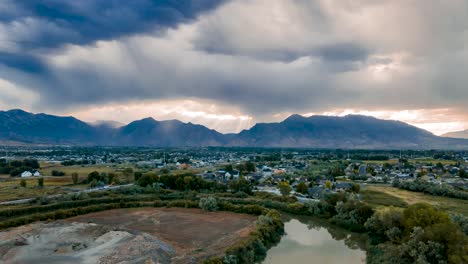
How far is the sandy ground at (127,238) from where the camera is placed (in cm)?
2661

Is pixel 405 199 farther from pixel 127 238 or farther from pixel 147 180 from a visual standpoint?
pixel 147 180

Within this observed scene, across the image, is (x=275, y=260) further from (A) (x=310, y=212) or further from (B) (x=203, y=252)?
(A) (x=310, y=212)

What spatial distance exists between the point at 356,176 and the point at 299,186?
2546 cm

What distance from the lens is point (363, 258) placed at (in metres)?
29.5

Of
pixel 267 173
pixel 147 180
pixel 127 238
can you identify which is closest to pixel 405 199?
pixel 267 173

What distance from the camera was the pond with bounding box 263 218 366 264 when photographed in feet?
96.7

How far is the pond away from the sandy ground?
4.52m

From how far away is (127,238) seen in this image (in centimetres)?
3109

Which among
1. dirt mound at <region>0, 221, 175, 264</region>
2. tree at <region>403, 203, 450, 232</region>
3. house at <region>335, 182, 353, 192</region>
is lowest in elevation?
dirt mound at <region>0, 221, 175, 264</region>

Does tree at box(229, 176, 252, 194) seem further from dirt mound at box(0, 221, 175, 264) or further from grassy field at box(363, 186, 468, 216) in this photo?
dirt mound at box(0, 221, 175, 264)

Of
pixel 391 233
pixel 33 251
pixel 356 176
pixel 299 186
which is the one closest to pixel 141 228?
pixel 33 251

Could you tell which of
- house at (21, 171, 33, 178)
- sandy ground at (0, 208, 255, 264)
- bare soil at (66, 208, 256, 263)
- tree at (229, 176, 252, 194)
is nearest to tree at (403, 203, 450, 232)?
bare soil at (66, 208, 256, 263)

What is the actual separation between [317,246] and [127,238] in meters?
19.8

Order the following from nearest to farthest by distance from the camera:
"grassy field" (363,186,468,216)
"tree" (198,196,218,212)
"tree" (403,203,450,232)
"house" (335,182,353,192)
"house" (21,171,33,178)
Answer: "tree" (403,203,450,232) → "tree" (198,196,218,212) → "grassy field" (363,186,468,216) → "house" (335,182,353,192) → "house" (21,171,33,178)
